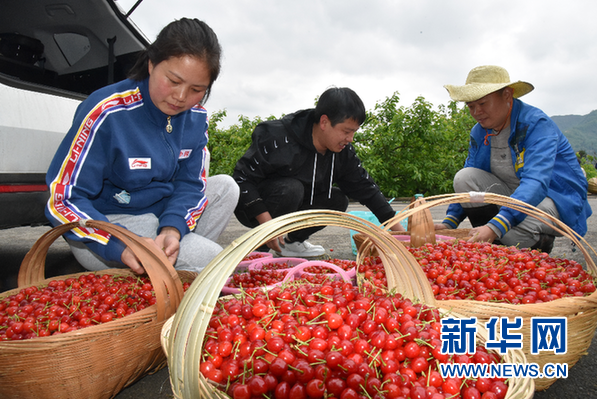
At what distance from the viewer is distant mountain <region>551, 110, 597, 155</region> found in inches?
5096

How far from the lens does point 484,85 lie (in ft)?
9.70

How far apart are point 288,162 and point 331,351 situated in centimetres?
227

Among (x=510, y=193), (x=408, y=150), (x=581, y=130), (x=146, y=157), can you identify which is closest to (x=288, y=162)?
(x=146, y=157)

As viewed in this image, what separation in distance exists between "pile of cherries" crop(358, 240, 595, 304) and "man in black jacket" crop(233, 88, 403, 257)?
1244 mm

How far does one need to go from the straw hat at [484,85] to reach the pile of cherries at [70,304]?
2492 mm

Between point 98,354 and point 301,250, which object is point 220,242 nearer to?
point 301,250

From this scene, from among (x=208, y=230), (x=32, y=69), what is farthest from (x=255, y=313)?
(x=32, y=69)

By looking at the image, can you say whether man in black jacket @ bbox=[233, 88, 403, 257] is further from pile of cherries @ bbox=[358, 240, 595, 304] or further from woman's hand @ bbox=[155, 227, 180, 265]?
pile of cherries @ bbox=[358, 240, 595, 304]

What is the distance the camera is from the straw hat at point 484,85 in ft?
9.48

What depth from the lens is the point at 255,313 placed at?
144 centimetres

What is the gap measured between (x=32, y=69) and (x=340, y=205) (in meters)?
3.29

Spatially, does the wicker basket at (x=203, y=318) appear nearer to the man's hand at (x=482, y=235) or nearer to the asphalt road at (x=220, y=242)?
the asphalt road at (x=220, y=242)

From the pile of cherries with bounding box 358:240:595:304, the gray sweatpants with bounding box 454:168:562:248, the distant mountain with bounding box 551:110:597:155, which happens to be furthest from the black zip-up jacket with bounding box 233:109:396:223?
the distant mountain with bounding box 551:110:597:155

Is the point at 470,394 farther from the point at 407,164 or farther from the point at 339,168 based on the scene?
the point at 407,164
